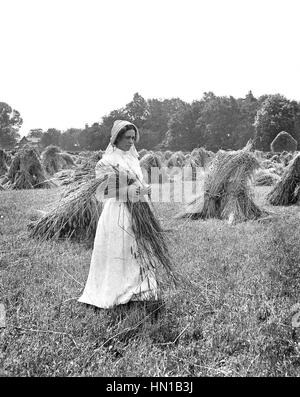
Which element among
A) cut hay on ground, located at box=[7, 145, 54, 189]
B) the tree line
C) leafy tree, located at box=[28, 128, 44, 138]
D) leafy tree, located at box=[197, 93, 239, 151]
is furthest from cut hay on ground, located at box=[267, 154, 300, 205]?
leafy tree, located at box=[28, 128, 44, 138]

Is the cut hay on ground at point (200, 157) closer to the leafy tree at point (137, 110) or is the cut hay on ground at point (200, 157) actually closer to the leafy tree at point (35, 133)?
the leafy tree at point (137, 110)

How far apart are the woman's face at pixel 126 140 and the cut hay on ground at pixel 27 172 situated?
13028 mm

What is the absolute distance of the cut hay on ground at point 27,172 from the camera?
16484mm

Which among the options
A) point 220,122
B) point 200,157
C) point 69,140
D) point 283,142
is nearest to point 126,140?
point 200,157

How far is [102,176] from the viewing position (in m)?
3.87

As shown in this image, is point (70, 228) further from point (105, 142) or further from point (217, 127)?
point (217, 127)

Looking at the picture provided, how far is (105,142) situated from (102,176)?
4541cm

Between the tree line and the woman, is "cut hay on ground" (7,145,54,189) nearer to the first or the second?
the woman

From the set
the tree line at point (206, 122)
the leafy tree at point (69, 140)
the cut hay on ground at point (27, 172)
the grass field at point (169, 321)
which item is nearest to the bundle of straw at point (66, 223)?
the grass field at point (169, 321)

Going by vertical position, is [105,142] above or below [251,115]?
below

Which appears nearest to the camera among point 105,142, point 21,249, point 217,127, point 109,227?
point 109,227

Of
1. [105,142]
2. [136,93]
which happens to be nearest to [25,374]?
[105,142]

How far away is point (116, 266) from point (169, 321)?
0.65 meters

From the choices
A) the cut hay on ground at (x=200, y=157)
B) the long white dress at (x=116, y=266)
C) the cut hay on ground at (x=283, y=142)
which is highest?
the cut hay on ground at (x=283, y=142)
